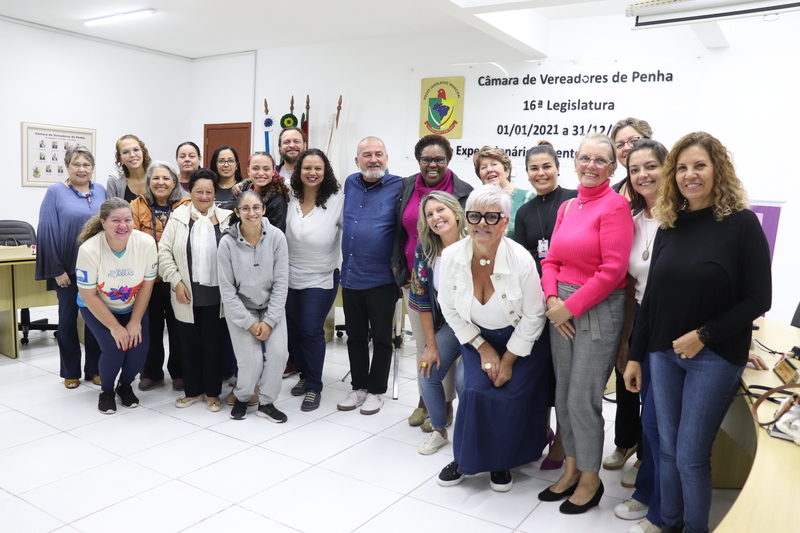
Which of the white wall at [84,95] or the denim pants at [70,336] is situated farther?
the white wall at [84,95]

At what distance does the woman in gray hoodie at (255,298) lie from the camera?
3311 mm

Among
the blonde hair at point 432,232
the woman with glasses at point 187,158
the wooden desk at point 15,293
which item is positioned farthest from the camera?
the wooden desk at point 15,293

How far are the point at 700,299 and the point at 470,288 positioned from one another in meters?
0.95

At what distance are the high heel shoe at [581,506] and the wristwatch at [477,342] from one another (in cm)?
74

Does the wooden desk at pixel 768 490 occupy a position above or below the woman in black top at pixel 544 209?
below

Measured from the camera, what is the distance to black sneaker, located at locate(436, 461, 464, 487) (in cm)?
269

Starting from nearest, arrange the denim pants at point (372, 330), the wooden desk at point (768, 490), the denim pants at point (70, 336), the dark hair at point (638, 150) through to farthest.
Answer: the wooden desk at point (768, 490)
the dark hair at point (638, 150)
the denim pants at point (372, 330)
the denim pants at point (70, 336)

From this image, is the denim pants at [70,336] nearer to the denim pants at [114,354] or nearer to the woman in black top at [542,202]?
the denim pants at [114,354]

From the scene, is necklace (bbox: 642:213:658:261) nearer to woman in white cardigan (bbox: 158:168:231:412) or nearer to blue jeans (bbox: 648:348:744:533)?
blue jeans (bbox: 648:348:744:533)

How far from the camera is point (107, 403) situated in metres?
3.46

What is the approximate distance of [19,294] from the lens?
4.41 metres

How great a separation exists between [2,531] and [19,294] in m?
2.69

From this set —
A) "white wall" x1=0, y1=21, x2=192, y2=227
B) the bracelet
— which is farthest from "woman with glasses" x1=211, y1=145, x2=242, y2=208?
"white wall" x1=0, y1=21, x2=192, y2=227

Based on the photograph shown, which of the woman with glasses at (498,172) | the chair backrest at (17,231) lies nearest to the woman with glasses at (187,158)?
the woman with glasses at (498,172)
